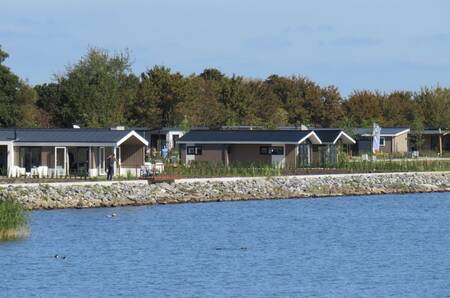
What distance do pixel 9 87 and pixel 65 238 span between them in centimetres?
4553

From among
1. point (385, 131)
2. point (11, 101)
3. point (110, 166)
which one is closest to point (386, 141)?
point (385, 131)

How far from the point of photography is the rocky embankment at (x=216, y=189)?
5056 cm

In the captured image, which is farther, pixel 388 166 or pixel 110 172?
pixel 388 166

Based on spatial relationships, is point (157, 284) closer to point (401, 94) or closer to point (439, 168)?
point (439, 168)

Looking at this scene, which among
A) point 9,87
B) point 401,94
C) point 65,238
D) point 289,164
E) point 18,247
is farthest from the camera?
point 401,94

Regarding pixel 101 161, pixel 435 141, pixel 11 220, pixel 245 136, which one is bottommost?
pixel 11 220

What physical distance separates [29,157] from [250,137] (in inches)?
623

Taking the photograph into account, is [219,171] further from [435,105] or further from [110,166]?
[435,105]

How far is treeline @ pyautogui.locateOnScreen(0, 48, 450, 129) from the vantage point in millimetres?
87812

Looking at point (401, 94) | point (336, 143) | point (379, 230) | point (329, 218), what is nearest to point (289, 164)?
point (336, 143)

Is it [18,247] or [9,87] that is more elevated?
[9,87]

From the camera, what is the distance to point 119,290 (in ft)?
96.2

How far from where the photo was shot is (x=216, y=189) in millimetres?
57250

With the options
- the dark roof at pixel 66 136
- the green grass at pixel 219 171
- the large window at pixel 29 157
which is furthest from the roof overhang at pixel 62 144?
the green grass at pixel 219 171
